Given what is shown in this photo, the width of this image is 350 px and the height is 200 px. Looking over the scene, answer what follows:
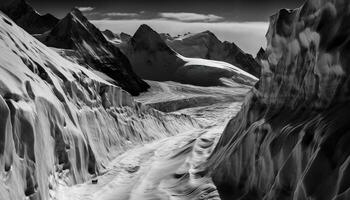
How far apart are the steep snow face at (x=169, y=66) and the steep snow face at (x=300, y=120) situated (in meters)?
135

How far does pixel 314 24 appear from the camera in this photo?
13.8 meters

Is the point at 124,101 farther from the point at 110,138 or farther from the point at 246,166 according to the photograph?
the point at 246,166

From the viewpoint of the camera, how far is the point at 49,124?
17.7 m

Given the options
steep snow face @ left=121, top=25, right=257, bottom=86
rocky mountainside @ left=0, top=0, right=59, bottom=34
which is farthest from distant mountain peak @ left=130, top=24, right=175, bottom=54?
rocky mountainside @ left=0, top=0, right=59, bottom=34

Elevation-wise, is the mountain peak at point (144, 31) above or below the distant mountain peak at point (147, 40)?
above

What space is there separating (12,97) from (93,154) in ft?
23.4

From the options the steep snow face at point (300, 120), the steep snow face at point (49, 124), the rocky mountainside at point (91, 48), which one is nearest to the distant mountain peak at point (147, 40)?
the rocky mountainside at point (91, 48)

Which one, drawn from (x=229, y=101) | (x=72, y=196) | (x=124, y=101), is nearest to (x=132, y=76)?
(x=229, y=101)

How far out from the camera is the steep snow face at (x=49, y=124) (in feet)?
43.6

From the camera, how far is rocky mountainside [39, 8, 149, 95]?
4252 inches

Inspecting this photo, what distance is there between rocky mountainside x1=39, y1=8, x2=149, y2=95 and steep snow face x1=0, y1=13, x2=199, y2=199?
73788 mm

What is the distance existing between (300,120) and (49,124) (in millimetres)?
9338

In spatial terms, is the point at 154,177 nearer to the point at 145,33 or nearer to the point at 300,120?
the point at 300,120

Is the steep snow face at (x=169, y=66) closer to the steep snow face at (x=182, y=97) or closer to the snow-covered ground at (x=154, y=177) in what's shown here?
the steep snow face at (x=182, y=97)
